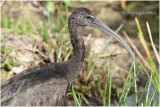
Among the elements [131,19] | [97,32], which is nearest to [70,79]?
[97,32]

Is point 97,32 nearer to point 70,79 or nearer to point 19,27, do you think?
point 19,27

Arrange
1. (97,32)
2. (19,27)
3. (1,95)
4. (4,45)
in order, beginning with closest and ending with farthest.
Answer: (1,95) < (4,45) < (19,27) < (97,32)

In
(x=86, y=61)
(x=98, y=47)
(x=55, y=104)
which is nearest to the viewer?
(x=55, y=104)

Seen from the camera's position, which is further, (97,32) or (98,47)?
(97,32)

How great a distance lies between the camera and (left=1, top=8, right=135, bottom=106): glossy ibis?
2596mm

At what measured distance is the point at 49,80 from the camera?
2715 millimetres

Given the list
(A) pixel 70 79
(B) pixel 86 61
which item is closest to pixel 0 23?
(B) pixel 86 61

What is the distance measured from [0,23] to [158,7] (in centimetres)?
399

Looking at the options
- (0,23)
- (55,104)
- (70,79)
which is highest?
(0,23)

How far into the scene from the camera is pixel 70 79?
9.65 ft

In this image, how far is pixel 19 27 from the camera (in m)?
5.03

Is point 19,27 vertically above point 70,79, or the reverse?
point 19,27

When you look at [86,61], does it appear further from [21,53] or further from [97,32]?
[97,32]

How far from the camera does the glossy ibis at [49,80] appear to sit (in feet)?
8.52
